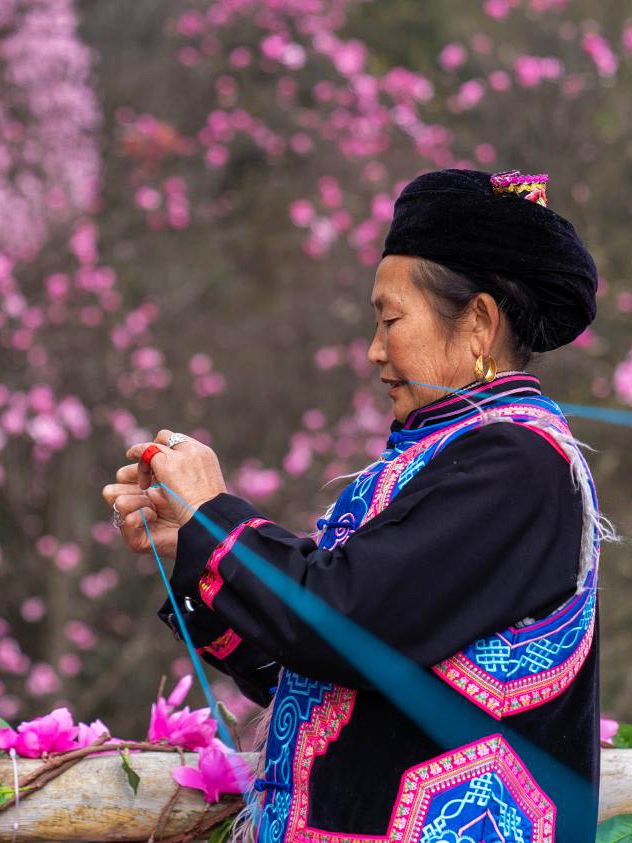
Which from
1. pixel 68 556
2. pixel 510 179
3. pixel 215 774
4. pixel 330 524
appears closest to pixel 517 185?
pixel 510 179

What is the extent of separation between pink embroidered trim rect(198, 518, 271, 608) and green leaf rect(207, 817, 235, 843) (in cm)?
66

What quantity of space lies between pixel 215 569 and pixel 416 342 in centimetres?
46

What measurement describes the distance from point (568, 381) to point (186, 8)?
8.43 ft

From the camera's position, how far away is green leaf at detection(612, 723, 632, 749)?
8.41 feet

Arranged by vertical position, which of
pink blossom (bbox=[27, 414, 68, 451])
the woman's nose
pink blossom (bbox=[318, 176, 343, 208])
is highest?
Result: pink blossom (bbox=[318, 176, 343, 208])

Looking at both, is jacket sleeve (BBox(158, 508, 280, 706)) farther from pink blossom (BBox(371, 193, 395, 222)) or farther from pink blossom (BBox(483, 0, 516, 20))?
pink blossom (BBox(483, 0, 516, 20))

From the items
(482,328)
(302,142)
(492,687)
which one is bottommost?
(492,687)

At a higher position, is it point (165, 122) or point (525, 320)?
point (165, 122)

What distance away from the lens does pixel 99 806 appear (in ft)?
7.13

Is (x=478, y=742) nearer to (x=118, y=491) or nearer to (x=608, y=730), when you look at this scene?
(x=118, y=491)

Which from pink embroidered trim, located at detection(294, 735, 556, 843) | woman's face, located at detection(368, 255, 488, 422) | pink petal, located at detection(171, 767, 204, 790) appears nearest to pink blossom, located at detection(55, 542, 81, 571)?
pink petal, located at detection(171, 767, 204, 790)

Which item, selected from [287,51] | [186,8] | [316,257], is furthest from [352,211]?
[186,8]

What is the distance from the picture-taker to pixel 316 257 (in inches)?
229

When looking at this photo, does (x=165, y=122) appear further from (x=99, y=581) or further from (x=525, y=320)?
(x=525, y=320)
